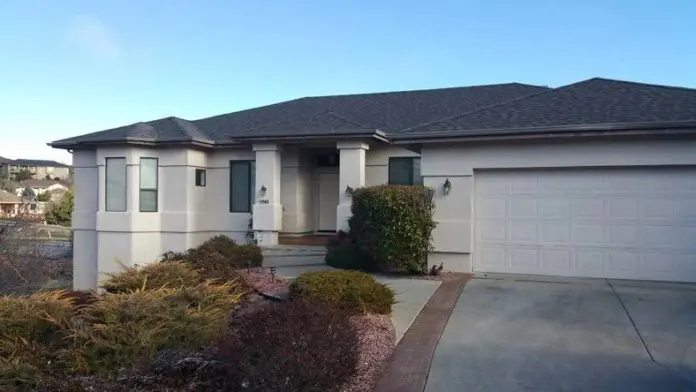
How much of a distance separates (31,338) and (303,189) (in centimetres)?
1239

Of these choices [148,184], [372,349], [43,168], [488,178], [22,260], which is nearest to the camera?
[372,349]

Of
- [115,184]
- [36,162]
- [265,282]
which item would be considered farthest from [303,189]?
[36,162]

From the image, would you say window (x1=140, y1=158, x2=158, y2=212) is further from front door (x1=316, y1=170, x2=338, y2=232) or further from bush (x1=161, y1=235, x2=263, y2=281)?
bush (x1=161, y1=235, x2=263, y2=281)

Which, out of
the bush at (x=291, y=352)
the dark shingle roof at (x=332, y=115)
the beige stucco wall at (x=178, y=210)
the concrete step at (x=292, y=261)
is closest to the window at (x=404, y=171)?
the beige stucco wall at (x=178, y=210)

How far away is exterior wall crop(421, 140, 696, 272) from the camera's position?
37.0ft

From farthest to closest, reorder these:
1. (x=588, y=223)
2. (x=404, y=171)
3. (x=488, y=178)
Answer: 1. (x=404, y=171)
2. (x=488, y=178)
3. (x=588, y=223)

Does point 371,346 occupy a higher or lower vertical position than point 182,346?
lower

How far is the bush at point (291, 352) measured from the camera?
4.63 metres

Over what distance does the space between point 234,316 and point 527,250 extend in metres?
6.92

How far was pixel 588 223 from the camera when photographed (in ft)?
37.9

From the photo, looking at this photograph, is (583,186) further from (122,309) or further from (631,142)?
(122,309)

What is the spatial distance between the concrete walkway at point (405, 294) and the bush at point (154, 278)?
128 inches

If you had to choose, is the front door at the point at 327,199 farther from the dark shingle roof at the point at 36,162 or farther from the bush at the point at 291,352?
the dark shingle roof at the point at 36,162

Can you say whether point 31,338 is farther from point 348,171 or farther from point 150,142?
point 150,142
